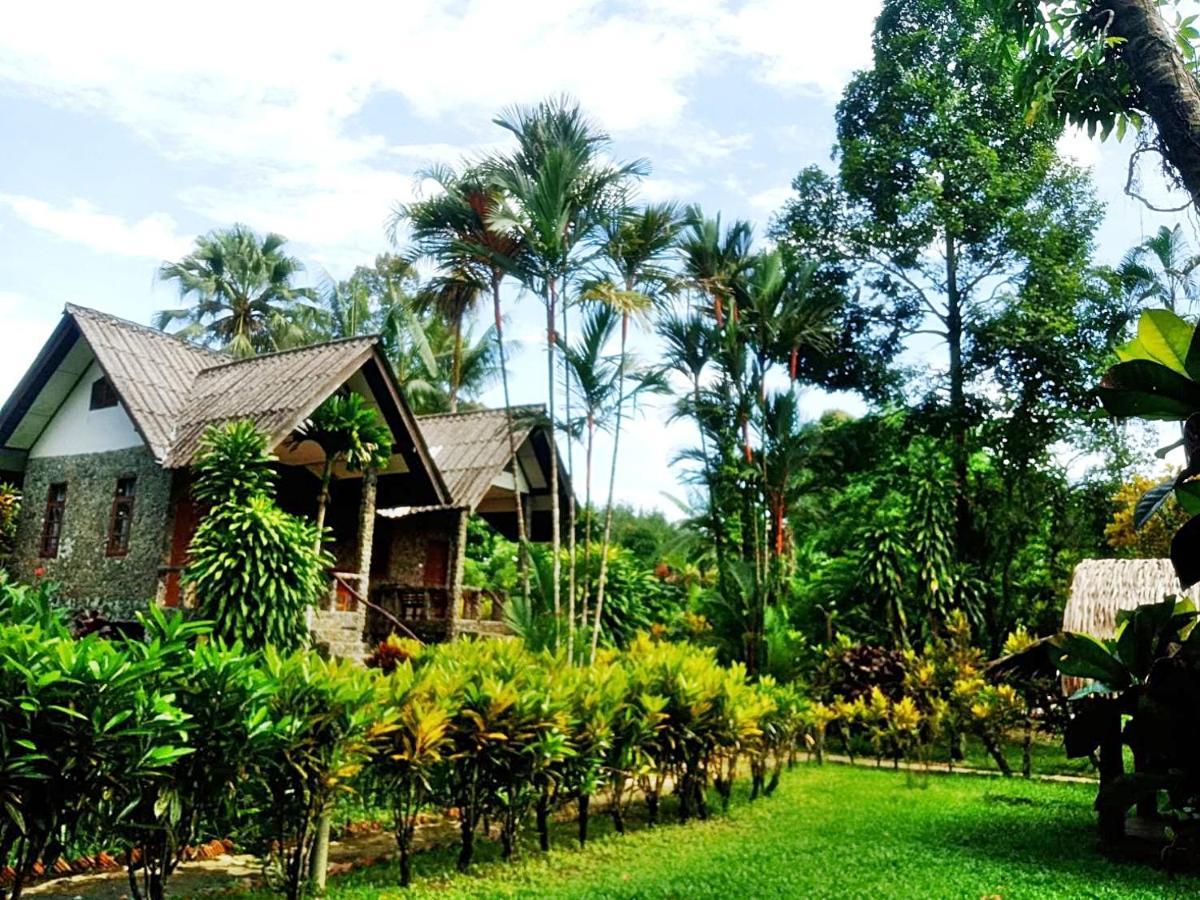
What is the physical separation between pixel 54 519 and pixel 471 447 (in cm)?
669

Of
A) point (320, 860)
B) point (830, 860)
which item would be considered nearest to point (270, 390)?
point (320, 860)

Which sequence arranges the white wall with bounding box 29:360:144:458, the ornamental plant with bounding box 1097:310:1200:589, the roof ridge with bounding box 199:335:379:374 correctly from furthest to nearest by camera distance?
the white wall with bounding box 29:360:144:458
the roof ridge with bounding box 199:335:379:374
the ornamental plant with bounding box 1097:310:1200:589

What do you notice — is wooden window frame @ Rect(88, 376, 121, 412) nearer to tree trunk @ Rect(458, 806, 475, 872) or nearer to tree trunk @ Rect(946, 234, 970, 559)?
tree trunk @ Rect(458, 806, 475, 872)

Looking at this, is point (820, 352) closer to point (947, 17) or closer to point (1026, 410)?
point (1026, 410)

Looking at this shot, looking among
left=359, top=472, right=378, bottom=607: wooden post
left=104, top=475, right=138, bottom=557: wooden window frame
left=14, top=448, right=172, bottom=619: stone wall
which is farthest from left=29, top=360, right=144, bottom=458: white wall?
left=359, top=472, right=378, bottom=607: wooden post

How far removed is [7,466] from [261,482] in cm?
669

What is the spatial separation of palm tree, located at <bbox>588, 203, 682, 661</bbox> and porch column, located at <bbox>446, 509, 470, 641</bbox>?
198 inches

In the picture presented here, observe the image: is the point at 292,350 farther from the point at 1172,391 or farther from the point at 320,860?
the point at 1172,391

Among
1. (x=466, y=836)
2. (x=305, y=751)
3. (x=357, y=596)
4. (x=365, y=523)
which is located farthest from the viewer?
(x=365, y=523)

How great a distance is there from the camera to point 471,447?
17.2m

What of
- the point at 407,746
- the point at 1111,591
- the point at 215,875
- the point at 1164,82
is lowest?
the point at 215,875

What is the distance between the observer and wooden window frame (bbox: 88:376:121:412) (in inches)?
538

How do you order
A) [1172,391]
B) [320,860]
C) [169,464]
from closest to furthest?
1. [1172,391]
2. [320,860]
3. [169,464]

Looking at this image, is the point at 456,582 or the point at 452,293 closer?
the point at 452,293
